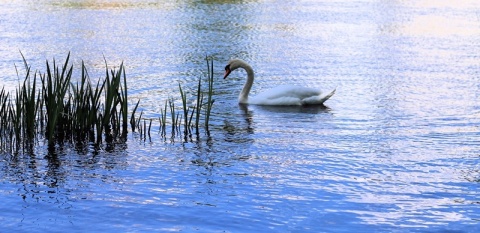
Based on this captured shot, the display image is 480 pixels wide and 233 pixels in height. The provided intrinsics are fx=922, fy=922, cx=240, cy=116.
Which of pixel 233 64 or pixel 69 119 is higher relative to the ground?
pixel 233 64

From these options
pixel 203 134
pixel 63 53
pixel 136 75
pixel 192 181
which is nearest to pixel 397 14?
pixel 63 53

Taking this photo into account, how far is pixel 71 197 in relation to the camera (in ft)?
29.6

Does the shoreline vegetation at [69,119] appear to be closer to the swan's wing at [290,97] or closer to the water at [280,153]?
the water at [280,153]

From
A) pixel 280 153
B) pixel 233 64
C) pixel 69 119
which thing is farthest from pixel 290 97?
pixel 69 119

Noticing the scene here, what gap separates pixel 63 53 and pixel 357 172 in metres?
12.7

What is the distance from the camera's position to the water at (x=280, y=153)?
8.45 m

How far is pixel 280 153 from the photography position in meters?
11.1

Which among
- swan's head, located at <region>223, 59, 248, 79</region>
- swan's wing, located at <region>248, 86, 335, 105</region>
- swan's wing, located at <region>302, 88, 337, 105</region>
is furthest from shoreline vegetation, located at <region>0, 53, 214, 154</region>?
swan's head, located at <region>223, 59, 248, 79</region>

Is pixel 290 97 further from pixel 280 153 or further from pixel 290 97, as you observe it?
pixel 280 153

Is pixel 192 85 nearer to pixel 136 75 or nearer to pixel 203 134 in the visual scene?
pixel 136 75

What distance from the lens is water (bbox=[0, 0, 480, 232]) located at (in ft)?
27.7

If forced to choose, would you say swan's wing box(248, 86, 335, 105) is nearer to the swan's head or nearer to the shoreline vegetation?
the swan's head

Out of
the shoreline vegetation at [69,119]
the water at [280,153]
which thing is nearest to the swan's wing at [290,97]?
the water at [280,153]

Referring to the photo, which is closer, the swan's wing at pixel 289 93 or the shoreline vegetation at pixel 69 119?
the shoreline vegetation at pixel 69 119
